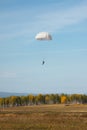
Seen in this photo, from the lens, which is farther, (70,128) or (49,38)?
(49,38)

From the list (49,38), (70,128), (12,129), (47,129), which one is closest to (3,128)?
(12,129)

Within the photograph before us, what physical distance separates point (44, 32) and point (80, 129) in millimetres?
16735

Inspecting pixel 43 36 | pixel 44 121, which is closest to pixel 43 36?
pixel 43 36

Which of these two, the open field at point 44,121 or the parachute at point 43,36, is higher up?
the parachute at point 43,36

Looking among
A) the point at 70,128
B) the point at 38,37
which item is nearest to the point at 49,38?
the point at 38,37

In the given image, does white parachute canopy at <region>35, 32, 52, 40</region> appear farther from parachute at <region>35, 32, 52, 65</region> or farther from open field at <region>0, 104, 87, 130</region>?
open field at <region>0, 104, 87, 130</region>

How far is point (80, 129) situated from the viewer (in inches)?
1438

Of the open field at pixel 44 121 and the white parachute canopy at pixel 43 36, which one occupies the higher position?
the white parachute canopy at pixel 43 36

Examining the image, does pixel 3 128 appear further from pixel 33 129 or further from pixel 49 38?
pixel 49 38

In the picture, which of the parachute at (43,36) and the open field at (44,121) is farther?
the parachute at (43,36)

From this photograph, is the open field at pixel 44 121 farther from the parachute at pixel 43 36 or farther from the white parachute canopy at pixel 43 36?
the white parachute canopy at pixel 43 36

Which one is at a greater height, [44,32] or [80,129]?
[44,32]

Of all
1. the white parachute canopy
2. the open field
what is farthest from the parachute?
the open field

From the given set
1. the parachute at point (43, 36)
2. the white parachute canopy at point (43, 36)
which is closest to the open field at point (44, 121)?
the parachute at point (43, 36)
